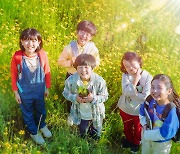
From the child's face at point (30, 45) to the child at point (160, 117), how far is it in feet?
3.81

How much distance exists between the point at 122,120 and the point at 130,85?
2.08 ft

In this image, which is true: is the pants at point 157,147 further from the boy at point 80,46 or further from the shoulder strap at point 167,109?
the boy at point 80,46

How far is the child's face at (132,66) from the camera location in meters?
3.38

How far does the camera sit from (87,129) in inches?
145

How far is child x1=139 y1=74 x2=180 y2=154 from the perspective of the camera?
294 centimetres

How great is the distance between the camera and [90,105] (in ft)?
11.6

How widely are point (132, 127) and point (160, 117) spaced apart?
810mm

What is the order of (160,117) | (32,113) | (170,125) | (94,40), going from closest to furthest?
(170,125), (160,117), (32,113), (94,40)

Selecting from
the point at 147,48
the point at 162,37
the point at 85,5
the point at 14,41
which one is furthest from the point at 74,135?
the point at 85,5

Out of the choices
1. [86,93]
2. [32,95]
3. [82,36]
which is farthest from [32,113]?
[82,36]

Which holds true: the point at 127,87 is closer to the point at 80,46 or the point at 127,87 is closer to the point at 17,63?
the point at 80,46

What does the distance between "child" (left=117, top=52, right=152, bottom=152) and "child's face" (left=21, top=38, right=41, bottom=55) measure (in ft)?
2.75

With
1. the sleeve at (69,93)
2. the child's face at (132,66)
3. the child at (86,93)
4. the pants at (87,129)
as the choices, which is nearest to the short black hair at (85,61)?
the child at (86,93)

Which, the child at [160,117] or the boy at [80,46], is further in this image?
the boy at [80,46]
